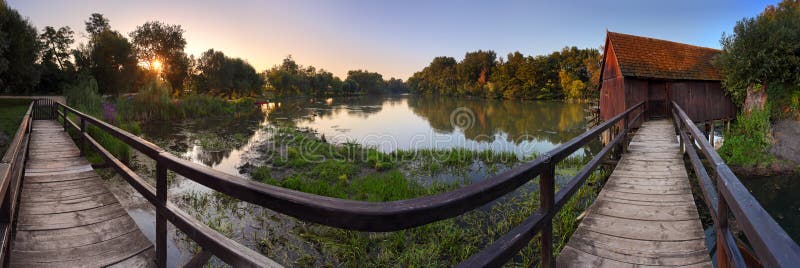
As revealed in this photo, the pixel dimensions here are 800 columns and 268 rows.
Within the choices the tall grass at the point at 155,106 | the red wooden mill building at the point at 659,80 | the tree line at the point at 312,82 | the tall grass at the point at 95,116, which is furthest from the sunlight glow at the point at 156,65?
the red wooden mill building at the point at 659,80

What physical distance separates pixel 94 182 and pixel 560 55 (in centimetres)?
6715

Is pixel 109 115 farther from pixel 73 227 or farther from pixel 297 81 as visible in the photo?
pixel 297 81

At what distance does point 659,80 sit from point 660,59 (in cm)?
173

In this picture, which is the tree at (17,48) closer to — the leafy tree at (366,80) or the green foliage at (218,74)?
the green foliage at (218,74)

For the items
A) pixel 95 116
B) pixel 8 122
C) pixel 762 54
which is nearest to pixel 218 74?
pixel 95 116

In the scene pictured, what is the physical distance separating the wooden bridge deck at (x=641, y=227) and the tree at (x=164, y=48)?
51.1 meters

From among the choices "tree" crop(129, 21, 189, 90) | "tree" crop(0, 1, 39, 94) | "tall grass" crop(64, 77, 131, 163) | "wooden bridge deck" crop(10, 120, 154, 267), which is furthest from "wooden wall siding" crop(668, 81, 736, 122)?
"tree" crop(129, 21, 189, 90)

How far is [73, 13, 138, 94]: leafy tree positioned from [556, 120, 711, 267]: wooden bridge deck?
144 feet

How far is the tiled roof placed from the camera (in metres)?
16.5

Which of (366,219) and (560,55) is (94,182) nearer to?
(366,219)

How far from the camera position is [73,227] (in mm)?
3332

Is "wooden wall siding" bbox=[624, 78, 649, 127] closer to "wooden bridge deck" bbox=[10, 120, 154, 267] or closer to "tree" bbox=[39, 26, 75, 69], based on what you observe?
"wooden bridge deck" bbox=[10, 120, 154, 267]

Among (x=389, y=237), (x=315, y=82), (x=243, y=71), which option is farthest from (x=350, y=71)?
(x=389, y=237)

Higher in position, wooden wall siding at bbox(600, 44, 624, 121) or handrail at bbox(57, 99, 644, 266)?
wooden wall siding at bbox(600, 44, 624, 121)
